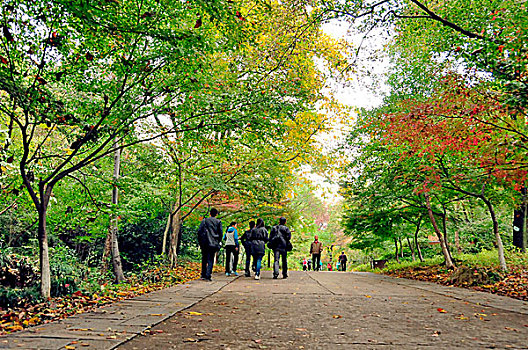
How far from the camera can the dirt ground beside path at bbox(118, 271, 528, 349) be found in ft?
12.1

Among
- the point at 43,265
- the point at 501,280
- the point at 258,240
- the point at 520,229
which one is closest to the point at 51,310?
the point at 43,265

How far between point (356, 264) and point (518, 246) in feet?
78.7

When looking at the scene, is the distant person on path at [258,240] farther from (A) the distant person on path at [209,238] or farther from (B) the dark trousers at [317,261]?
(B) the dark trousers at [317,261]

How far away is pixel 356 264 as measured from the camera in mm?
38281

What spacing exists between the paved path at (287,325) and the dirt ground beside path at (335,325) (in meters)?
0.01

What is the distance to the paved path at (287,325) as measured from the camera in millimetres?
3602

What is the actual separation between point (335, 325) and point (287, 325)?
608mm

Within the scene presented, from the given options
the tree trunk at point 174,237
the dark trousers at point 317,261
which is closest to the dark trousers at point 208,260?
the tree trunk at point 174,237

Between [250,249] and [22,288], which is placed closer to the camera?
[22,288]

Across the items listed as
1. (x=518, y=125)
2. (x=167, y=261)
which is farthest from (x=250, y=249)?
(x=518, y=125)

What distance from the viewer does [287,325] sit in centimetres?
455

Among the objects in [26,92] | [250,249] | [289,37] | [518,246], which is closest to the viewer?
[26,92]

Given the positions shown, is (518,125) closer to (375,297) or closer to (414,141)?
(414,141)

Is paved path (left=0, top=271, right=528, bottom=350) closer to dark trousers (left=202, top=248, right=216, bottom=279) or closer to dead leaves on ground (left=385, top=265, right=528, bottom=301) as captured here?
dead leaves on ground (left=385, top=265, right=528, bottom=301)
